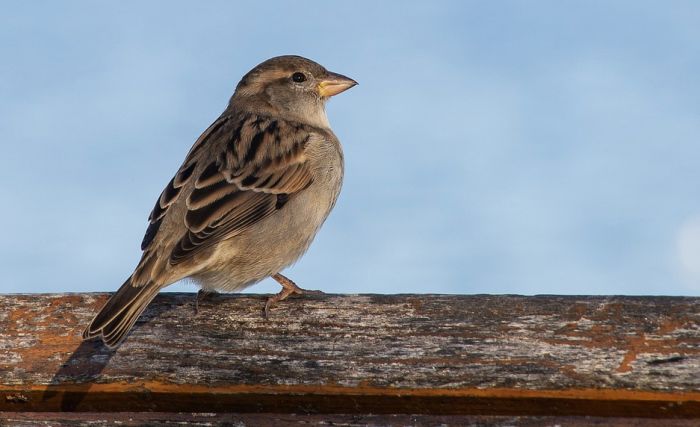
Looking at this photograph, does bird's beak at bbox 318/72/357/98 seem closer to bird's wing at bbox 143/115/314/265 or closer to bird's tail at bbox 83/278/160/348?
bird's wing at bbox 143/115/314/265

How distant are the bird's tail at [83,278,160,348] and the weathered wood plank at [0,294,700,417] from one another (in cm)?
6

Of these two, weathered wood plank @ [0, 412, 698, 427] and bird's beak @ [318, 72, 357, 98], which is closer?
weathered wood plank @ [0, 412, 698, 427]

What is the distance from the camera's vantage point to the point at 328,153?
629 cm

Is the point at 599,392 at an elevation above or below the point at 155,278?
below

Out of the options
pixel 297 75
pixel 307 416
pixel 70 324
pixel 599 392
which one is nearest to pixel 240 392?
pixel 307 416

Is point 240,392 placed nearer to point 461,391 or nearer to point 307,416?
point 307,416

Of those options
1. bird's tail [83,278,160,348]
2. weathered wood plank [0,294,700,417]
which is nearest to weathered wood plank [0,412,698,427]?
weathered wood plank [0,294,700,417]

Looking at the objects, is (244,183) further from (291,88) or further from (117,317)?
(117,317)

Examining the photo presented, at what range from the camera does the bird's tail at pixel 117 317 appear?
352 cm

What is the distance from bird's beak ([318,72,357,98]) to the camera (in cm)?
738

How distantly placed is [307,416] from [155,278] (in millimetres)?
1549

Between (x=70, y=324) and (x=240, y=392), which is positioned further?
(x=70, y=324)

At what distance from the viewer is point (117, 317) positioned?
3.55 metres

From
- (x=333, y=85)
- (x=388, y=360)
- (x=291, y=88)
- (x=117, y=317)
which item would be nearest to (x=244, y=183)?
(x=291, y=88)
